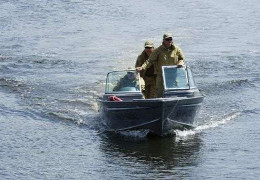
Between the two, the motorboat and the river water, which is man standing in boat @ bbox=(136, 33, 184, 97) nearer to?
the motorboat

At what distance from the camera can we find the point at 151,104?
1869cm

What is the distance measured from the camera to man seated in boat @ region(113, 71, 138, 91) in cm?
1988

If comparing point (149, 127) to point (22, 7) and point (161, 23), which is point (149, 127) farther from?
point (22, 7)

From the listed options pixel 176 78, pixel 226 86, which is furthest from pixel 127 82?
pixel 226 86

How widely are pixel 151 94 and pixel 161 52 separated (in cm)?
124

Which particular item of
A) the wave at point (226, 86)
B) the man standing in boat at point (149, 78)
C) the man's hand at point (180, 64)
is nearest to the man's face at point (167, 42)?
the man's hand at point (180, 64)

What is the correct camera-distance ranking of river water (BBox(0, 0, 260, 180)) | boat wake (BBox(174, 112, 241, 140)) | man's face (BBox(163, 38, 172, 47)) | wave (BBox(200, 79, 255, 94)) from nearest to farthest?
river water (BBox(0, 0, 260, 180))
man's face (BBox(163, 38, 172, 47))
boat wake (BBox(174, 112, 241, 140))
wave (BBox(200, 79, 255, 94))

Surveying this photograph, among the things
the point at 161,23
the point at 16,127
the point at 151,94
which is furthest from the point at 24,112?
the point at 161,23

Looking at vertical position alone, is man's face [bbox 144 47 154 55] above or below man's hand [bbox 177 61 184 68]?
above

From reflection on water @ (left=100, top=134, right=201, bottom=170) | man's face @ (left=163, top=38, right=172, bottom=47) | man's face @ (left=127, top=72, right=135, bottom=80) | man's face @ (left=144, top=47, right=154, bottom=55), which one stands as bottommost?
reflection on water @ (left=100, top=134, right=201, bottom=170)

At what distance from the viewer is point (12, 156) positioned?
17703 mm

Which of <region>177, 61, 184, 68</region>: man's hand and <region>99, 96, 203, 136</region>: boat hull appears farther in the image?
<region>177, 61, 184, 68</region>: man's hand

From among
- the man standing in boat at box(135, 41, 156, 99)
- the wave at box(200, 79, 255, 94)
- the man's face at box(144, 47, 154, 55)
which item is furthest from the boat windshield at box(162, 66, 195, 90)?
the wave at box(200, 79, 255, 94)

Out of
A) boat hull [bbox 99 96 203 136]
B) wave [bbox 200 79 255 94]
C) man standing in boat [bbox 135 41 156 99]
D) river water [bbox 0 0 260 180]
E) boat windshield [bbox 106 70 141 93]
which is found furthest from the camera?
wave [bbox 200 79 255 94]
